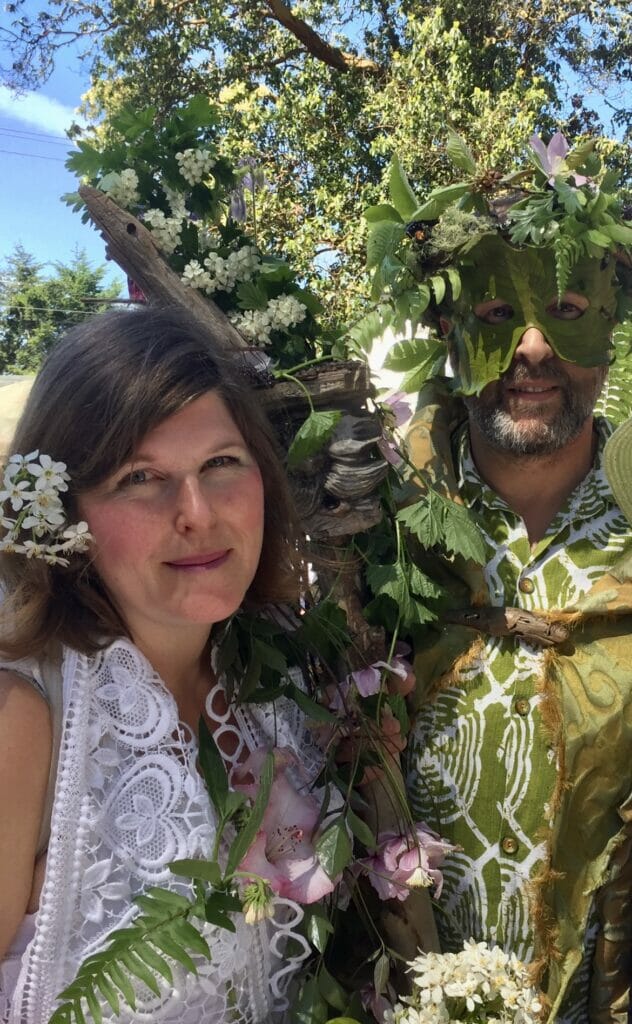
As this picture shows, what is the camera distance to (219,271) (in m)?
1.99

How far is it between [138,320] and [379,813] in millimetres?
1100

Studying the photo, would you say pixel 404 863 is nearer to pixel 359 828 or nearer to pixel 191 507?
pixel 359 828

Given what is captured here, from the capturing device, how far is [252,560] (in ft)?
5.17

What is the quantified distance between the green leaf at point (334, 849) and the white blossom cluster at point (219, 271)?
1140mm

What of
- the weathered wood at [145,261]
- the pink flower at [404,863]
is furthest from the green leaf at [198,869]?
the weathered wood at [145,261]

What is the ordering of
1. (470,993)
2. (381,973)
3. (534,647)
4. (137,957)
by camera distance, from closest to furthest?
(137,957) < (470,993) < (381,973) < (534,647)

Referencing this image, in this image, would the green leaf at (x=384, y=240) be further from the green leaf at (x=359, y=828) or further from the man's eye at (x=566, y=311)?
the green leaf at (x=359, y=828)

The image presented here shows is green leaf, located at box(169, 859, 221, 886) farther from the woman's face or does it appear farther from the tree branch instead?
the tree branch

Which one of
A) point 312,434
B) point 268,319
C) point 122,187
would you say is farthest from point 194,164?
point 312,434

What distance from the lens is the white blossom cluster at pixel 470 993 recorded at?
1.59 meters

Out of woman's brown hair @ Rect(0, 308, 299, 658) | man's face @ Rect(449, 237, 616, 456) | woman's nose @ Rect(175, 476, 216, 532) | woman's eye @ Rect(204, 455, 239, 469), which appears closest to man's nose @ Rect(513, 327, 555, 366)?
man's face @ Rect(449, 237, 616, 456)

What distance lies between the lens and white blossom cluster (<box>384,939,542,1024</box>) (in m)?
1.59

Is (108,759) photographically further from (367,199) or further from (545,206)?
(367,199)

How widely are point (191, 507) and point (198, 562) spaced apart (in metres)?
0.10
